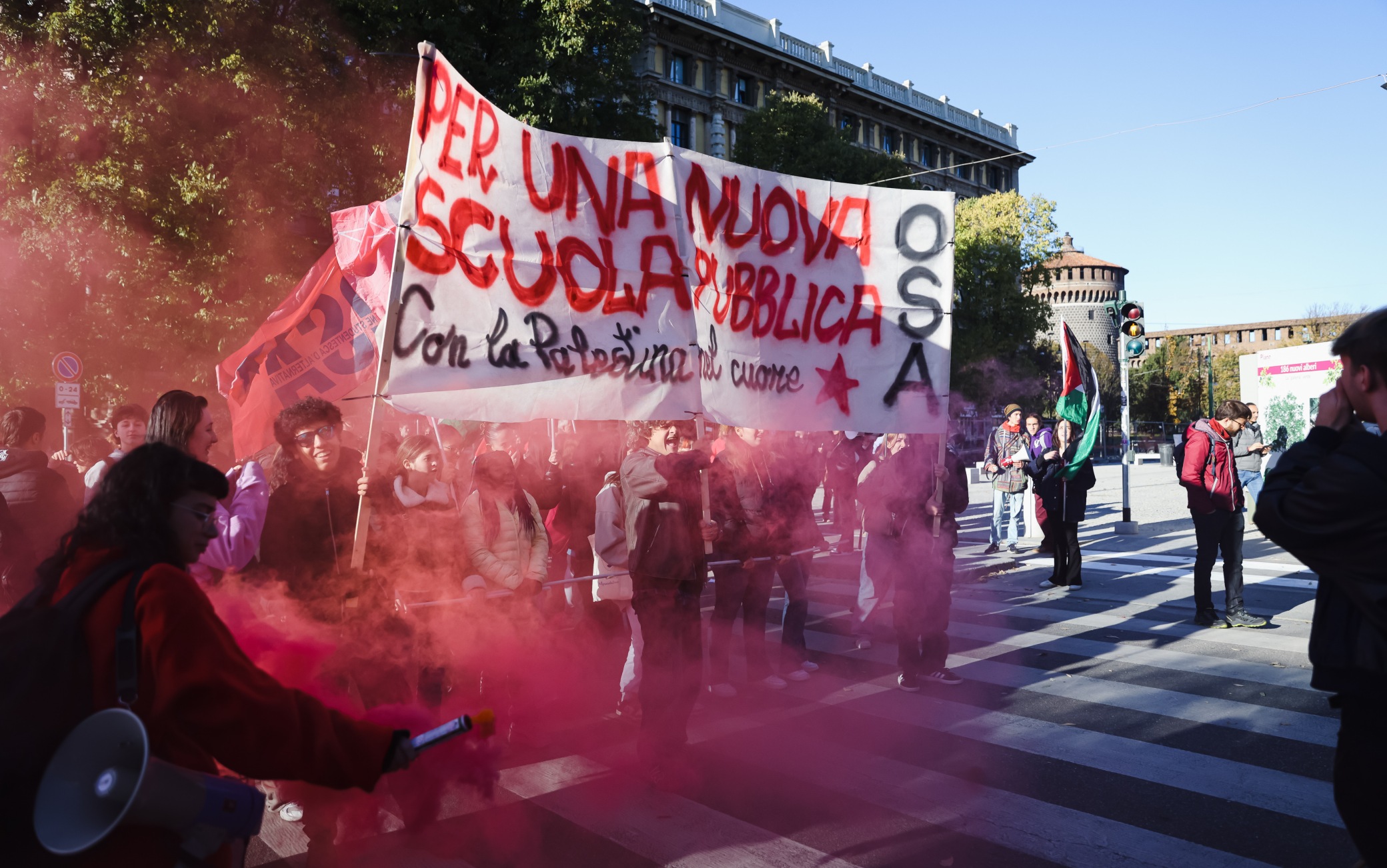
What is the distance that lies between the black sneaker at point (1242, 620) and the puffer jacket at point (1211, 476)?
2.80 feet

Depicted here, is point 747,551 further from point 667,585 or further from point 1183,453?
point 1183,453

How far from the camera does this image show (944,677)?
20.7 ft

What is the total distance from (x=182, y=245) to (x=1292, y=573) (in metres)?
13.8

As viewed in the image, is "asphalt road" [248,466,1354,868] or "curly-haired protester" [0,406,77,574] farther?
"curly-haired protester" [0,406,77,574]

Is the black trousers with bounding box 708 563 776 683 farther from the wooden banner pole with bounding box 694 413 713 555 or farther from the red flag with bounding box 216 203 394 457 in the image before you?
the red flag with bounding box 216 203 394 457

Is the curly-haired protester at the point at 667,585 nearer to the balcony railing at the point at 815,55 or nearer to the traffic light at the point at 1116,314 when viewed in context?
the traffic light at the point at 1116,314

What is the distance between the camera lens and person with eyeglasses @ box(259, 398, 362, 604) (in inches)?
160

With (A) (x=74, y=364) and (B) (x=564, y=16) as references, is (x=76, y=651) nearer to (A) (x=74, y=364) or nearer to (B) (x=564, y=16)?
(A) (x=74, y=364)

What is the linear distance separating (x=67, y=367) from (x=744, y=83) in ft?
119

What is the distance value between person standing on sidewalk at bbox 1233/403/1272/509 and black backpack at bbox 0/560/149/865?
444 inches

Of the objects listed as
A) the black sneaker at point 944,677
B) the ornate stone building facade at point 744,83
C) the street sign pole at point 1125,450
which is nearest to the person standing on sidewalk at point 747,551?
the black sneaker at point 944,677

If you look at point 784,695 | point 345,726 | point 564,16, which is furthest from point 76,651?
point 564,16

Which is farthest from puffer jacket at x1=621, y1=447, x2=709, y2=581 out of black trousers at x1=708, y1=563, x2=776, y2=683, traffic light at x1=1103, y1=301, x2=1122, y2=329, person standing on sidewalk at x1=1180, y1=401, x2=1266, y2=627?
traffic light at x1=1103, y1=301, x2=1122, y2=329

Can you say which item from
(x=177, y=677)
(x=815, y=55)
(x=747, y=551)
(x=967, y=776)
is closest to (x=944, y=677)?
(x=747, y=551)
